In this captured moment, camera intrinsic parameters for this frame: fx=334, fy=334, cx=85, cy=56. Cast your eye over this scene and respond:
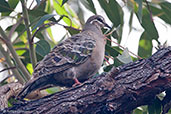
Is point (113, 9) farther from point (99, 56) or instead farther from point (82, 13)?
point (82, 13)

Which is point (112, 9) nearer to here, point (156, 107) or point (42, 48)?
point (42, 48)

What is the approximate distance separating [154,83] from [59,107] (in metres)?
0.87

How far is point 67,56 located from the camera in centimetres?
378

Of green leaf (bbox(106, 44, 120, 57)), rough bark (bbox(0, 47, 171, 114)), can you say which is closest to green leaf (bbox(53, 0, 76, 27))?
green leaf (bbox(106, 44, 120, 57))

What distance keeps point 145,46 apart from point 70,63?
136 cm

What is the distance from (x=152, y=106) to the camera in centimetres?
327

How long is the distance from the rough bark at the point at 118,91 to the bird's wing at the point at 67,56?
0.57 metres

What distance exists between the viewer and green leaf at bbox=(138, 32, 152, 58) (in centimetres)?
456

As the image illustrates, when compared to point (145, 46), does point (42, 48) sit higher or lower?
higher

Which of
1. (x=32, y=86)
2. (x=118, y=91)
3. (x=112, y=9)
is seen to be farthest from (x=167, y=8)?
(x=32, y=86)

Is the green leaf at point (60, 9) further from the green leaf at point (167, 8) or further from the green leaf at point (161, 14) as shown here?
the green leaf at point (167, 8)

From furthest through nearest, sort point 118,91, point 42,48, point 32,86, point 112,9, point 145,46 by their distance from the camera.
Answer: point 145,46 → point 112,9 → point 42,48 → point 32,86 → point 118,91

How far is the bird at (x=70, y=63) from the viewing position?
11.9ft

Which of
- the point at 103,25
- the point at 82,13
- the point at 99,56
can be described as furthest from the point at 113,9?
the point at 82,13
